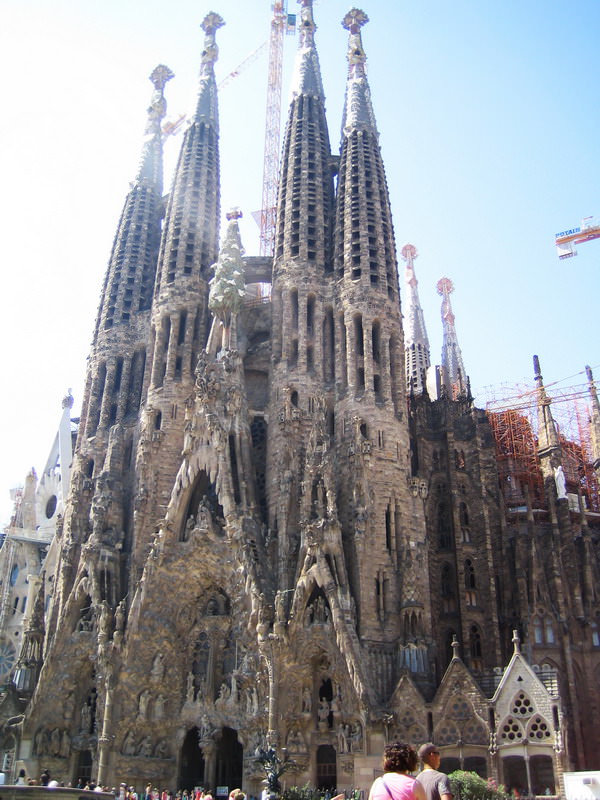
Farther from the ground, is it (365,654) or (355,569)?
(355,569)

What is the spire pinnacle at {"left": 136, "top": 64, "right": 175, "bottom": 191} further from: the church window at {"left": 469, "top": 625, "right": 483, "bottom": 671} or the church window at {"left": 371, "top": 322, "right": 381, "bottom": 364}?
the church window at {"left": 469, "top": 625, "right": 483, "bottom": 671}

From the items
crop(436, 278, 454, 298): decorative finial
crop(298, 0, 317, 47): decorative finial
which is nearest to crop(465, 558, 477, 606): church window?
crop(298, 0, 317, 47): decorative finial

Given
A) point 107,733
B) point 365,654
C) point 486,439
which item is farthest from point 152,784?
point 486,439

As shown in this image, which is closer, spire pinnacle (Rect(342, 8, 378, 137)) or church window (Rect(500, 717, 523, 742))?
church window (Rect(500, 717, 523, 742))

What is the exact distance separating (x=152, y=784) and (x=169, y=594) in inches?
280

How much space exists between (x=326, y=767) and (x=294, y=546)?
8.23 meters

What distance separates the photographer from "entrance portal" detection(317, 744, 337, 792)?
29.5 m

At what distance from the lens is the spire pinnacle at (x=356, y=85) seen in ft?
145

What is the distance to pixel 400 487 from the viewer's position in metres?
34.1

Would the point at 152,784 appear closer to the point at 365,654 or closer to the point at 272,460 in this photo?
the point at 365,654

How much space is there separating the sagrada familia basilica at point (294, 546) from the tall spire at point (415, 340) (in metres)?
22.2

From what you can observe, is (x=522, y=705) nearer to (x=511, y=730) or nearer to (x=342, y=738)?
(x=511, y=730)

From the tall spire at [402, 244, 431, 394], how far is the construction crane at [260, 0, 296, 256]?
14067 millimetres

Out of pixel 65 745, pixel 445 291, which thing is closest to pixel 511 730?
pixel 65 745
